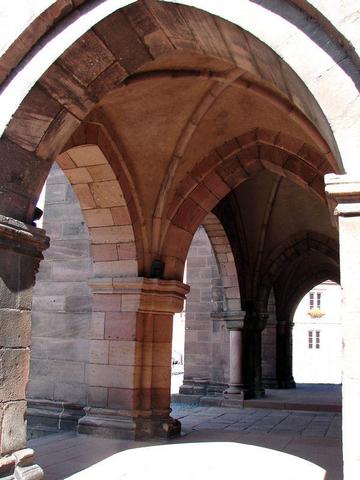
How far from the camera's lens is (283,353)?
14.1m

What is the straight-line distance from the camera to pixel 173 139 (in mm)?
6230

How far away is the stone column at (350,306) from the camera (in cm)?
229

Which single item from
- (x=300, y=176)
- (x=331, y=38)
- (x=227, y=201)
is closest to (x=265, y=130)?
(x=300, y=176)

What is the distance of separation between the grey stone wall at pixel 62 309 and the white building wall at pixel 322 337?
2195 cm

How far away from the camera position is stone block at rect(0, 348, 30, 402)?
10.8ft

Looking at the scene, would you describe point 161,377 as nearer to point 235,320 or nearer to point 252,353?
point 235,320

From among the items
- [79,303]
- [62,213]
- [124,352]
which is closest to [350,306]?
[124,352]

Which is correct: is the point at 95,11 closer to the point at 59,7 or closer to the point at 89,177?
the point at 59,7

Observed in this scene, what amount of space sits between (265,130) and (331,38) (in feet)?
13.1

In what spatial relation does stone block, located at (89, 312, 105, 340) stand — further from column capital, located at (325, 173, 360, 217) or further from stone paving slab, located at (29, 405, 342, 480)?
column capital, located at (325, 173, 360, 217)

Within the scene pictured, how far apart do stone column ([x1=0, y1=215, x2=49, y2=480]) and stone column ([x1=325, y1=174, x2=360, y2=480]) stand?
75.2 inches

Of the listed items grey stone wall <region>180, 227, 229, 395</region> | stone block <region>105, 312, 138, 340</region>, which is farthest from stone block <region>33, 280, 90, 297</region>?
grey stone wall <region>180, 227, 229, 395</region>

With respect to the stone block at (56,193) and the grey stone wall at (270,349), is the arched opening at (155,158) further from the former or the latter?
the grey stone wall at (270,349)

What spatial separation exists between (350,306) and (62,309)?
4.98 metres
